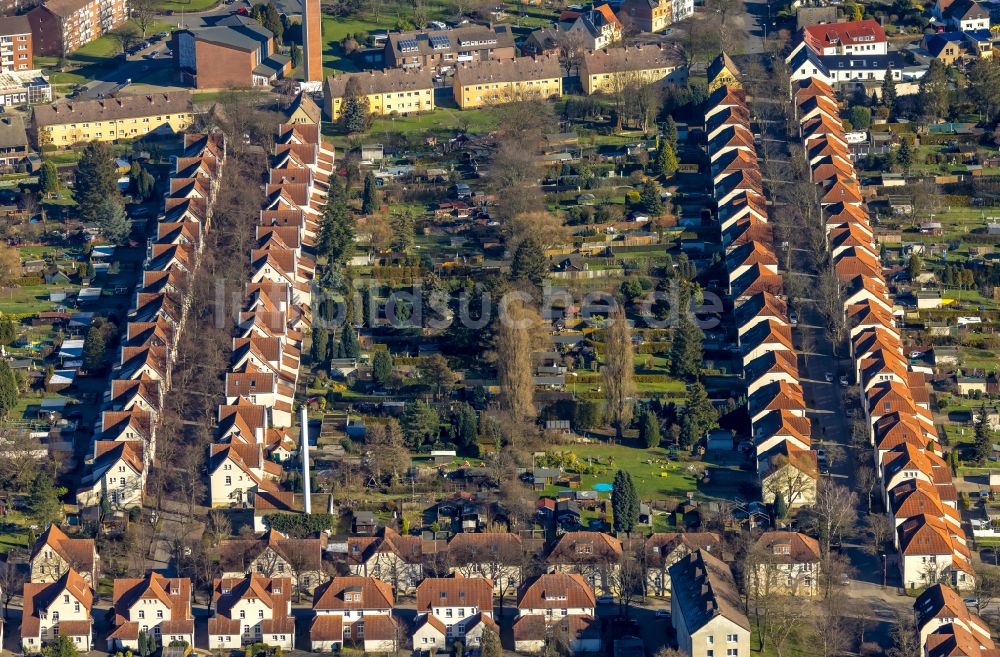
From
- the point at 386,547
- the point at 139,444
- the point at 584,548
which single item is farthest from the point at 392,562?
the point at 139,444

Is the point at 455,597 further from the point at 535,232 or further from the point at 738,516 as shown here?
the point at 535,232

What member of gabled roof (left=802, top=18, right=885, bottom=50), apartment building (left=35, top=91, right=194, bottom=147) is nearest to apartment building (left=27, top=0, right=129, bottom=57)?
apartment building (left=35, top=91, right=194, bottom=147)

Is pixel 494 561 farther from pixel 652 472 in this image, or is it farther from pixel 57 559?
pixel 57 559

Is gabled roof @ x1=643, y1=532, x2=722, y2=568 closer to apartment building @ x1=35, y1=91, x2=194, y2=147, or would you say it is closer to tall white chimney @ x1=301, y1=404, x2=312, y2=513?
tall white chimney @ x1=301, y1=404, x2=312, y2=513

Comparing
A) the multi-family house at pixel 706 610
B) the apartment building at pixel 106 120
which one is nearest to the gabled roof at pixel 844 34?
the apartment building at pixel 106 120

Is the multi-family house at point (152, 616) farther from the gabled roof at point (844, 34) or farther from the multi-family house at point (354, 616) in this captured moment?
the gabled roof at point (844, 34)
